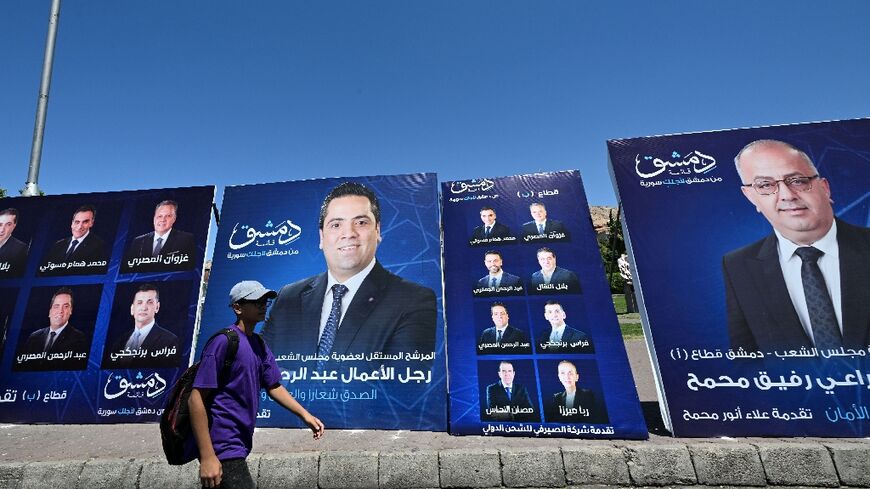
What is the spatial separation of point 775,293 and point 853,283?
2.60 feet

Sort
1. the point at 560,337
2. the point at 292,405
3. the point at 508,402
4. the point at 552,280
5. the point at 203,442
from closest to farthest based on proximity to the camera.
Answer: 1. the point at 203,442
2. the point at 292,405
3. the point at 508,402
4. the point at 560,337
5. the point at 552,280

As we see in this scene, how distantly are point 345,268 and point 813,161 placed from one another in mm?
6178

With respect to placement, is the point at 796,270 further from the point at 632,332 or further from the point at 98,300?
the point at 98,300

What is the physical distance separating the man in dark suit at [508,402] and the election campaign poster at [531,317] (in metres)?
0.01

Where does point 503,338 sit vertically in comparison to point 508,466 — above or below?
above

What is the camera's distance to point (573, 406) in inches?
175

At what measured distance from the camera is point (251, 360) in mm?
2195

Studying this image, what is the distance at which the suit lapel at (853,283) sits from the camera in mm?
4363

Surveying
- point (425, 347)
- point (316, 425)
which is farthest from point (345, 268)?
point (316, 425)

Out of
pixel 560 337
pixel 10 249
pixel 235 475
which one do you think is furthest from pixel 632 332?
pixel 10 249

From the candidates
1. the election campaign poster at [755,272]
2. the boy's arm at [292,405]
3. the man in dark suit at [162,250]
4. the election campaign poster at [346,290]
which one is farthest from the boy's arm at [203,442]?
the man in dark suit at [162,250]

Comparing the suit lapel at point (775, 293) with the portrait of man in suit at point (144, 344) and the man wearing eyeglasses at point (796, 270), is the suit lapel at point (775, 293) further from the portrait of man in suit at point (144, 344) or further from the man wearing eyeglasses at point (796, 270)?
the portrait of man in suit at point (144, 344)

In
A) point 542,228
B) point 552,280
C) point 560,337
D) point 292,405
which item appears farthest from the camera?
point 542,228

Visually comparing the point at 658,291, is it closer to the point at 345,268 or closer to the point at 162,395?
the point at 345,268
